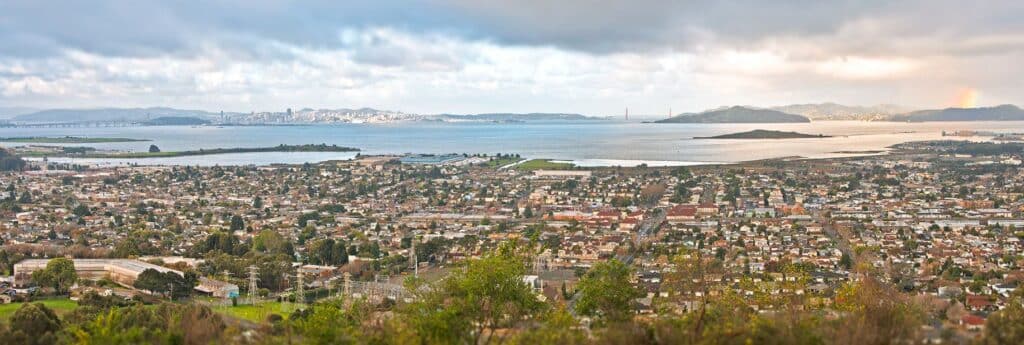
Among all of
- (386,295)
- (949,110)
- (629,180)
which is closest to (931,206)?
(629,180)

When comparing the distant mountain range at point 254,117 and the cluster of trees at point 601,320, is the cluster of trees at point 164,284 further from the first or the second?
the distant mountain range at point 254,117

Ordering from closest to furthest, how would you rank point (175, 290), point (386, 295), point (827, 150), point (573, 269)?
point (386, 295) → point (175, 290) → point (573, 269) → point (827, 150)

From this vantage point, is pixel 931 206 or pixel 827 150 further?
pixel 827 150

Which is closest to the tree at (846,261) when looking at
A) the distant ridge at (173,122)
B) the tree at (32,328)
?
the tree at (32,328)

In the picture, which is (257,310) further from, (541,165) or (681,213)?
(541,165)

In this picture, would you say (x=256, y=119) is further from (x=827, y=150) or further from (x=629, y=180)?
(x=629, y=180)

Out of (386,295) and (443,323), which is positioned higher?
(443,323)

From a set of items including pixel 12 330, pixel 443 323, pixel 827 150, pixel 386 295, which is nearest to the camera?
pixel 443 323
